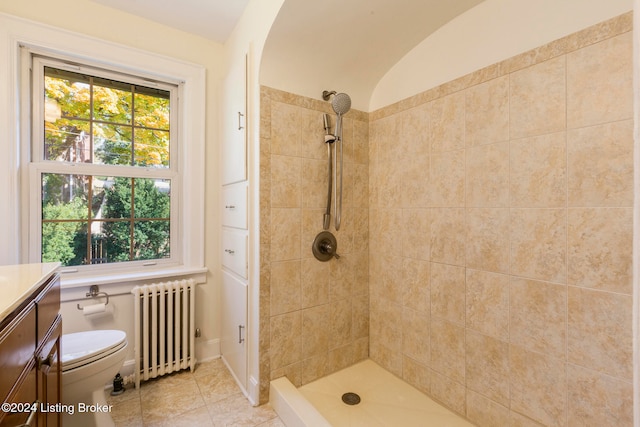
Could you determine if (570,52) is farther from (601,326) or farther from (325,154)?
(325,154)

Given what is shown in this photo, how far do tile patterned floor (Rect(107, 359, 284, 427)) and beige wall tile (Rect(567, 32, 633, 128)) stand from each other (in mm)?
1942

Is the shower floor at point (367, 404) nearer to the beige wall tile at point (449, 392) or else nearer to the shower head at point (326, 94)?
the beige wall tile at point (449, 392)

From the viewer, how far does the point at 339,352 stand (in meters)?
1.85

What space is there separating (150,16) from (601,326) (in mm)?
2878

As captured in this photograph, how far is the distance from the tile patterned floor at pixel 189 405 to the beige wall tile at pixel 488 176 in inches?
60.0

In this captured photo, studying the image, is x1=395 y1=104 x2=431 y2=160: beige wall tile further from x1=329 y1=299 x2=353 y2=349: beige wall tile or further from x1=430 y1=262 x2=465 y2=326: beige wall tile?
x1=329 y1=299 x2=353 y2=349: beige wall tile

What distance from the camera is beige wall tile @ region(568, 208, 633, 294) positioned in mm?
967

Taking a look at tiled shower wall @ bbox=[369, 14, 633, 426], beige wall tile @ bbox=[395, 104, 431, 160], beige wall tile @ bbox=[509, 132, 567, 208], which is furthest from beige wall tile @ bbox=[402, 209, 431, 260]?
beige wall tile @ bbox=[509, 132, 567, 208]

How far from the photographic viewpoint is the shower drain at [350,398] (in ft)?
5.22

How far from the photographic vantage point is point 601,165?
3.34 feet

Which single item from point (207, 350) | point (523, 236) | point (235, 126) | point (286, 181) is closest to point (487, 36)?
point (523, 236)

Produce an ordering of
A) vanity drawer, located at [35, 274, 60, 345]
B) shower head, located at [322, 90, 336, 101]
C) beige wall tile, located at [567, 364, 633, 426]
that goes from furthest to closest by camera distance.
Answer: shower head, located at [322, 90, 336, 101]
beige wall tile, located at [567, 364, 633, 426]
vanity drawer, located at [35, 274, 60, 345]

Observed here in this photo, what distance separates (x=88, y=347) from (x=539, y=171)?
2.15 m

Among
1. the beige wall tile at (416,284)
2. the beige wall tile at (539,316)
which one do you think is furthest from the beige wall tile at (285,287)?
the beige wall tile at (539,316)
